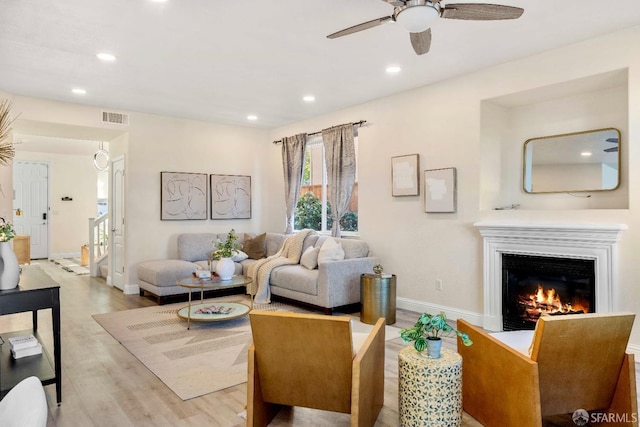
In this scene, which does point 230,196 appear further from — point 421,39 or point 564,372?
point 564,372

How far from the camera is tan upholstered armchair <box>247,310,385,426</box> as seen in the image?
6.74 ft

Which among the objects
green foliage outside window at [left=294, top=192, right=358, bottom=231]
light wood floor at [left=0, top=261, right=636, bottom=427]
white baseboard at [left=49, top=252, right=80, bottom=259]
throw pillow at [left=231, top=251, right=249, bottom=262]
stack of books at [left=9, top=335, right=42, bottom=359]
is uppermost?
green foliage outside window at [left=294, top=192, right=358, bottom=231]

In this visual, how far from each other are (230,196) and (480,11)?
5.32 meters

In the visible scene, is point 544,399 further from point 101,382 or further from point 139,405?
point 101,382

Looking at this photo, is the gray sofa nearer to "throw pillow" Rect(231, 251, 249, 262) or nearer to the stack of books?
"throw pillow" Rect(231, 251, 249, 262)


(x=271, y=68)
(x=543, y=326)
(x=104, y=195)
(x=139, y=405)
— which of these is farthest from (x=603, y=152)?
(x=104, y=195)

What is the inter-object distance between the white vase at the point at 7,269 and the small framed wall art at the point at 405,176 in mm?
3936

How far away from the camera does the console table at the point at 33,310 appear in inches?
95.5

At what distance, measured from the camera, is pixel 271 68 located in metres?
4.29

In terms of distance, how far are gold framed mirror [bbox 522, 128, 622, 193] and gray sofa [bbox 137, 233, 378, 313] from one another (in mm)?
2109

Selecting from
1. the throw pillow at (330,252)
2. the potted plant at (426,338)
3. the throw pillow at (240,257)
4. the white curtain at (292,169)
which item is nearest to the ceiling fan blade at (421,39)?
the potted plant at (426,338)

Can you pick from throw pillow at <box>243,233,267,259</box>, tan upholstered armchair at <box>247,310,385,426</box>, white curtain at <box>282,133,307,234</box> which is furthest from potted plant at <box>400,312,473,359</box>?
white curtain at <box>282,133,307,234</box>

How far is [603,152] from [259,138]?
5279mm

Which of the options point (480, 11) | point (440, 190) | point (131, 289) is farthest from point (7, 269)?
point (440, 190)
